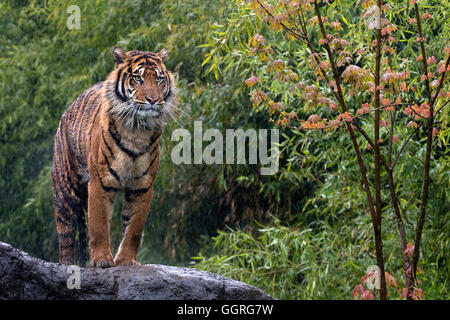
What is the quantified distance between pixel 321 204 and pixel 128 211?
284cm

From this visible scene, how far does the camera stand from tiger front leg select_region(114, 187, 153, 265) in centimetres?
331

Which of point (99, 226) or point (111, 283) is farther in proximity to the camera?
point (99, 226)

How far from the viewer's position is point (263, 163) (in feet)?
18.7

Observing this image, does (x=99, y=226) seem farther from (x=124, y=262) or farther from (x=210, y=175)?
(x=210, y=175)

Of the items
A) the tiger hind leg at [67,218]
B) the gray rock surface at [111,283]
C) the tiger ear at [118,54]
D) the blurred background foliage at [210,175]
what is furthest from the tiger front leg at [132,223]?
the blurred background foliage at [210,175]

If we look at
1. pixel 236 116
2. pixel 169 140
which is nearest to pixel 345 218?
pixel 236 116

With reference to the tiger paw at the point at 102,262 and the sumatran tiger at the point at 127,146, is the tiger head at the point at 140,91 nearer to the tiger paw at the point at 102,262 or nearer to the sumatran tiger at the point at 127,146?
the sumatran tiger at the point at 127,146

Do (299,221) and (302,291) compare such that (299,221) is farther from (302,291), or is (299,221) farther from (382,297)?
(382,297)

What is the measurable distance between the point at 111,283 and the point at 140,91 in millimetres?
936

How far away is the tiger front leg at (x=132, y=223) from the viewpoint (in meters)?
3.31

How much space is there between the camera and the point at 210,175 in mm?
6141

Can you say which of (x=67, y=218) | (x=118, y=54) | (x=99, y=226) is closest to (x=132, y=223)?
(x=99, y=226)

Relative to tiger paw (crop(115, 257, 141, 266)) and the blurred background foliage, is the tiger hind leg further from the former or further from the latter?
the blurred background foliage

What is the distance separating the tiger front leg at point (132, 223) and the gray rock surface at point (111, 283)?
0.12 meters
